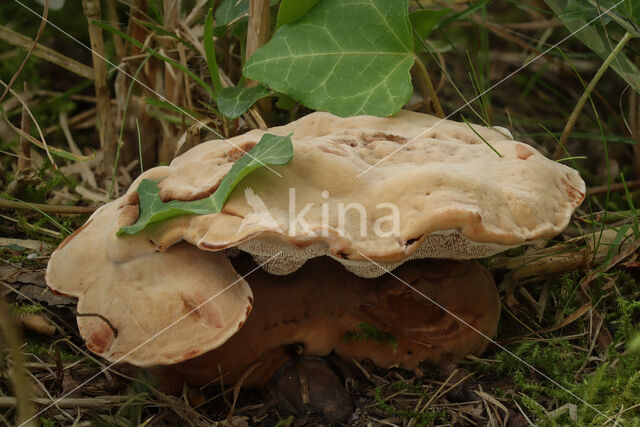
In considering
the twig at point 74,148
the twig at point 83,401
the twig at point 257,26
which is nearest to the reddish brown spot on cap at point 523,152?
the twig at point 257,26

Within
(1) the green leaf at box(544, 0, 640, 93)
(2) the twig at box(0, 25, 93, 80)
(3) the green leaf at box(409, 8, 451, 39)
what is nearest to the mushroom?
(3) the green leaf at box(409, 8, 451, 39)

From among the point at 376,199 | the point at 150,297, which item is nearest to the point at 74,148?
the point at 150,297

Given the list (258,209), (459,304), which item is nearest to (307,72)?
(258,209)

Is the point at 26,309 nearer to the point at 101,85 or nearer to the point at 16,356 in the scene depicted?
the point at 16,356

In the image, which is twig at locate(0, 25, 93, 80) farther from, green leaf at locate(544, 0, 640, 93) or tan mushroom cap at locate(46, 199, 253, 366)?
green leaf at locate(544, 0, 640, 93)

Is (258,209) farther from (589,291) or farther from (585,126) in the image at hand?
(585,126)

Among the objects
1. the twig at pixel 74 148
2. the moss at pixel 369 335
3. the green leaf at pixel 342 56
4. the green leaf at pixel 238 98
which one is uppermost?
the green leaf at pixel 342 56

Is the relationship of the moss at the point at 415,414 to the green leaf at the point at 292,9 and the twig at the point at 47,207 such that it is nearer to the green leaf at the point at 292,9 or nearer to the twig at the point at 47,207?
the green leaf at the point at 292,9
